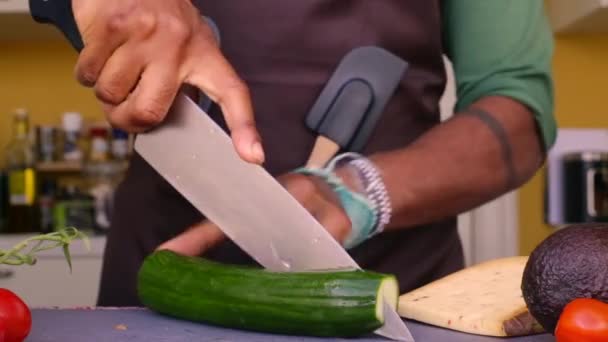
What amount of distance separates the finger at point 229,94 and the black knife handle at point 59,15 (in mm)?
140

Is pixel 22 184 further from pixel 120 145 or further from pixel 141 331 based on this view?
pixel 141 331

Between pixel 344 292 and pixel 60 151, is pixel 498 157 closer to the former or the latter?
pixel 344 292

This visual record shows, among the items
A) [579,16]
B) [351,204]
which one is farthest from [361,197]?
[579,16]

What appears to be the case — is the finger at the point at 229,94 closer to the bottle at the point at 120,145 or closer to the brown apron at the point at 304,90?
the brown apron at the point at 304,90

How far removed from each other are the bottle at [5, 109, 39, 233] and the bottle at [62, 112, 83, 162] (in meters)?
0.09

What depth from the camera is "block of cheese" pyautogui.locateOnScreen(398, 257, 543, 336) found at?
2.77ft

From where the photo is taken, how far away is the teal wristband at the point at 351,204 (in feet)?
3.15

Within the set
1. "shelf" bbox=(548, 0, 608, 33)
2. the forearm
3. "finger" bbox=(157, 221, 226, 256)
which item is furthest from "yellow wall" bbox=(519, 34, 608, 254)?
"finger" bbox=(157, 221, 226, 256)

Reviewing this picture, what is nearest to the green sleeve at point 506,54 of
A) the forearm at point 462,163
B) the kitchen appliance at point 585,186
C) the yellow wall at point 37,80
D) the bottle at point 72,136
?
the forearm at point 462,163

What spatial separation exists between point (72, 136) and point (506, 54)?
1.37 metres

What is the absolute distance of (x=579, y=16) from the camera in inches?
82.8

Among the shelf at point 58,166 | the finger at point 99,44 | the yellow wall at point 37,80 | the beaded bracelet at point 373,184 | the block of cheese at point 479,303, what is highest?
the finger at point 99,44

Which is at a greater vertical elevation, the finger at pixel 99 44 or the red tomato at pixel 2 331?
the finger at pixel 99 44

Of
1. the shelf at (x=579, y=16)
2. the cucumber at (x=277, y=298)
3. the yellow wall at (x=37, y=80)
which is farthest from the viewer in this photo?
the yellow wall at (x=37, y=80)
